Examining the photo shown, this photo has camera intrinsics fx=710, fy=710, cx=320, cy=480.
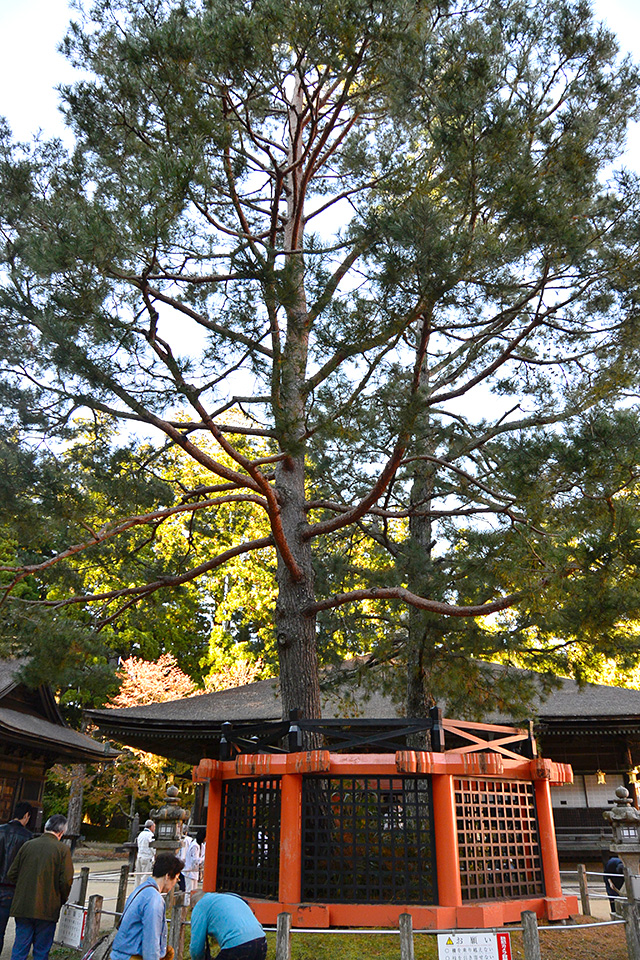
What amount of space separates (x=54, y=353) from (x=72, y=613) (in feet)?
24.8

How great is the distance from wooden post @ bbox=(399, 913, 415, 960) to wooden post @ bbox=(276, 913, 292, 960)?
28.6 inches

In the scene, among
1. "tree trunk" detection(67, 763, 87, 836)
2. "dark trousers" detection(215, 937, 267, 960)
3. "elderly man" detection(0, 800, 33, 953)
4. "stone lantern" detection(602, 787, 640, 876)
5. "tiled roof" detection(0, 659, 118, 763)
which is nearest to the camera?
"dark trousers" detection(215, 937, 267, 960)

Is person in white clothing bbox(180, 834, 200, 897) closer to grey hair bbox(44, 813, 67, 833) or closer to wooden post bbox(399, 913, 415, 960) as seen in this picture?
grey hair bbox(44, 813, 67, 833)

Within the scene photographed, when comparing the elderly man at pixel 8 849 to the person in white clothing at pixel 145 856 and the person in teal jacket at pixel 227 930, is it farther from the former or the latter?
the person in white clothing at pixel 145 856

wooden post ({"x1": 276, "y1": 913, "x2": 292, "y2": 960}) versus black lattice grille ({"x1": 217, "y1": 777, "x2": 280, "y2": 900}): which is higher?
black lattice grille ({"x1": 217, "y1": 777, "x2": 280, "y2": 900})

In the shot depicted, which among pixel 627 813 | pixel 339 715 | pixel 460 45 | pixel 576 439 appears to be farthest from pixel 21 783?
pixel 460 45

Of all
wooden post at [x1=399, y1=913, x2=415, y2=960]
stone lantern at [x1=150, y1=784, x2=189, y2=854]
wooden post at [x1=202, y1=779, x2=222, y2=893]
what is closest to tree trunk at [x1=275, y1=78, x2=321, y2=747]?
wooden post at [x1=202, y1=779, x2=222, y2=893]

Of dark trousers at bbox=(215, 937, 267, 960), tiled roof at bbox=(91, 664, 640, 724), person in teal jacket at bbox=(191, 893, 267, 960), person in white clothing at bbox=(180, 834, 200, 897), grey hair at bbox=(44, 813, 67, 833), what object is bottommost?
dark trousers at bbox=(215, 937, 267, 960)


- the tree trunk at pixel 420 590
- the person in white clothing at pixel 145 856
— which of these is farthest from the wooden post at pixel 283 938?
the person in white clothing at pixel 145 856

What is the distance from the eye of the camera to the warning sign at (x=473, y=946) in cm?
452

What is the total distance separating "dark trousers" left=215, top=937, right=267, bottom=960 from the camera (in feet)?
11.7

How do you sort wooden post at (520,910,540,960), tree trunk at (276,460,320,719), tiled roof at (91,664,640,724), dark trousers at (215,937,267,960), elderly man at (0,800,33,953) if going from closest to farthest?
dark trousers at (215,937,267,960), wooden post at (520,910,540,960), elderly man at (0,800,33,953), tree trunk at (276,460,320,719), tiled roof at (91,664,640,724)

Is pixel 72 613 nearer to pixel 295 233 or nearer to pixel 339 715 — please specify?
pixel 339 715

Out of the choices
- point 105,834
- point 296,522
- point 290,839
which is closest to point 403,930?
point 290,839
